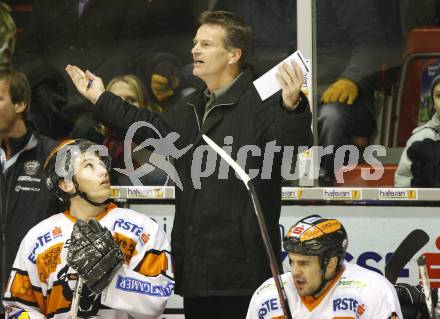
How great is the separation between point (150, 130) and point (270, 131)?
574 mm

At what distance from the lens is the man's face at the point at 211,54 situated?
445cm

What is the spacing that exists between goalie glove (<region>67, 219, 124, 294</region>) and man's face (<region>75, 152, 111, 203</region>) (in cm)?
21

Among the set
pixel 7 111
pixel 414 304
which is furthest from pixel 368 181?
pixel 7 111

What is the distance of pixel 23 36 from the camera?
6.27 meters

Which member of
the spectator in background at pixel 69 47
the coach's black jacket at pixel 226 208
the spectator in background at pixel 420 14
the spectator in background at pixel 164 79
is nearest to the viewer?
the coach's black jacket at pixel 226 208

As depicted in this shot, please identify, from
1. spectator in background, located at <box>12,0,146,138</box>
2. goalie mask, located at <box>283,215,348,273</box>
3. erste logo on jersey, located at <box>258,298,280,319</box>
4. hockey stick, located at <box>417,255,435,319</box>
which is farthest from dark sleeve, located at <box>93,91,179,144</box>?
spectator in background, located at <box>12,0,146,138</box>

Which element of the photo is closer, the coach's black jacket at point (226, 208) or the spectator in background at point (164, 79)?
the coach's black jacket at point (226, 208)

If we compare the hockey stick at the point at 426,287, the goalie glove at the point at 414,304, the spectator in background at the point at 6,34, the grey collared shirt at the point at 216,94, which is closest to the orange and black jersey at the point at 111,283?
the grey collared shirt at the point at 216,94

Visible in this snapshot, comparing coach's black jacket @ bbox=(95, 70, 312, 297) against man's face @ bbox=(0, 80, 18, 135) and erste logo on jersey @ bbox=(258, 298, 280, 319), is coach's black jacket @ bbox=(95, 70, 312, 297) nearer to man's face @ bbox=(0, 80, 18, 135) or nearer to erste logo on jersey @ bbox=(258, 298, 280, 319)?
erste logo on jersey @ bbox=(258, 298, 280, 319)

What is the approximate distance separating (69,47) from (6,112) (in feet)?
5.14

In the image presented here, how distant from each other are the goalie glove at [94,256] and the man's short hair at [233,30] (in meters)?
1.04

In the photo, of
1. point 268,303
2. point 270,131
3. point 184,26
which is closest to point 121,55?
point 184,26

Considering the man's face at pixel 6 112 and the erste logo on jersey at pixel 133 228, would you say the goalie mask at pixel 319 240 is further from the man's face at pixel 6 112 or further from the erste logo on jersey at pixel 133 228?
the man's face at pixel 6 112

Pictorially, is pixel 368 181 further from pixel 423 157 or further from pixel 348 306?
pixel 348 306
